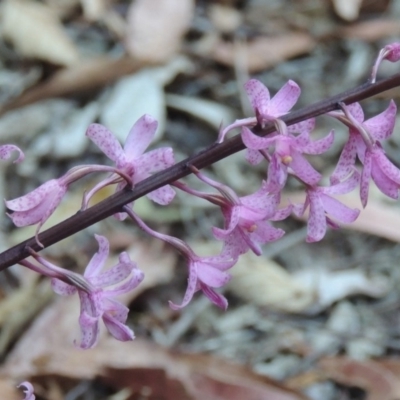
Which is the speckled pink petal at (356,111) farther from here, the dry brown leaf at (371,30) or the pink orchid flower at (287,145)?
the dry brown leaf at (371,30)

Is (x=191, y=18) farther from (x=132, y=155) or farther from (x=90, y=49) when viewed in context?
(x=132, y=155)

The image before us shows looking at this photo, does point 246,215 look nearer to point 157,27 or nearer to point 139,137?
point 139,137

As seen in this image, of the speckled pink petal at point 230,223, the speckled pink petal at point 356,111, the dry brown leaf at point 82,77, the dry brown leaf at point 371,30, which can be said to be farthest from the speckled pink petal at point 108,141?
the dry brown leaf at point 371,30

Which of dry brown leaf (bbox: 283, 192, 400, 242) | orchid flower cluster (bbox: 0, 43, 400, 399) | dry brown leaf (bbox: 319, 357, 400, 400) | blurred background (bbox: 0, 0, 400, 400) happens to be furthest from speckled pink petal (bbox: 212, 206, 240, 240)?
dry brown leaf (bbox: 283, 192, 400, 242)

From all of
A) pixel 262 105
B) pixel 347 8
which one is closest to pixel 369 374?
pixel 262 105

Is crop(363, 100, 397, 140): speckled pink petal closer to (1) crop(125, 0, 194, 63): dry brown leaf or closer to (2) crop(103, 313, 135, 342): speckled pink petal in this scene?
(2) crop(103, 313, 135, 342): speckled pink petal

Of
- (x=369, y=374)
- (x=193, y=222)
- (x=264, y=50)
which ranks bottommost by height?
(x=369, y=374)
